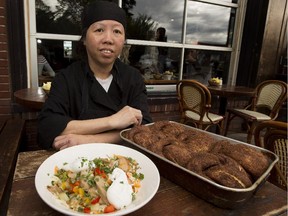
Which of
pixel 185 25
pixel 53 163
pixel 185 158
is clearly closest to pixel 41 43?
pixel 185 25

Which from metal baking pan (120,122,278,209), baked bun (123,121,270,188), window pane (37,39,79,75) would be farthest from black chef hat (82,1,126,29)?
window pane (37,39,79,75)

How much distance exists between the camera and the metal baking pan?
2.12ft

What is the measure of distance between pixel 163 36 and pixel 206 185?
3271 mm

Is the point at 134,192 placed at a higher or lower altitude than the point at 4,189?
higher

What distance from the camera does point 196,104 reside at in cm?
332

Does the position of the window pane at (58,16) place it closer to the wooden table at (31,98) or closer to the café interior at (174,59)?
the café interior at (174,59)

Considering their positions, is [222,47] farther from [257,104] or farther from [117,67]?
[117,67]

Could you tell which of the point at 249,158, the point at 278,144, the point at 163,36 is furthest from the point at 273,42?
the point at 249,158

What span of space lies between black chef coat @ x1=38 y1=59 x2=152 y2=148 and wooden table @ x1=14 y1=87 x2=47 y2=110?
837mm

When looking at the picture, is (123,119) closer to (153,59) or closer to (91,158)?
(91,158)

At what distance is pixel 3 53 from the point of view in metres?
2.45

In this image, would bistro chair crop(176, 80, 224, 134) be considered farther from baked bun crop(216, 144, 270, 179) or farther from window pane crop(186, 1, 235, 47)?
baked bun crop(216, 144, 270, 179)

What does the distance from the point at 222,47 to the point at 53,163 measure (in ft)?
13.1

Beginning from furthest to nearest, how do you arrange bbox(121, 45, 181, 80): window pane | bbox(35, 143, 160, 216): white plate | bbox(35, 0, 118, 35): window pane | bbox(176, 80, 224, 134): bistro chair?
bbox(121, 45, 181, 80): window pane < bbox(176, 80, 224, 134): bistro chair < bbox(35, 0, 118, 35): window pane < bbox(35, 143, 160, 216): white plate
